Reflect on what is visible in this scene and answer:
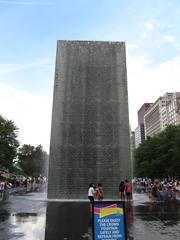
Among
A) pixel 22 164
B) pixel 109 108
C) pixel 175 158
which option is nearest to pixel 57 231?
pixel 109 108

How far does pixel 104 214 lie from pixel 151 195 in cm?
2079

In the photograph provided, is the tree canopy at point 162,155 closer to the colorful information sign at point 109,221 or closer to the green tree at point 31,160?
the green tree at point 31,160

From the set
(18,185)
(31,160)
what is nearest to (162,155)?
(18,185)

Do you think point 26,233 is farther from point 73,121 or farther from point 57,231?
point 73,121

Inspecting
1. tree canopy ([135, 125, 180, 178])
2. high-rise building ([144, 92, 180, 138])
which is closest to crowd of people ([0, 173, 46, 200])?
Answer: tree canopy ([135, 125, 180, 178])

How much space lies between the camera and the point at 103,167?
79.9 feet

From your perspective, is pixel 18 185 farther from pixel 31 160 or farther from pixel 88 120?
pixel 31 160

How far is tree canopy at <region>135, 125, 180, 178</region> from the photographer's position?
55.2 meters

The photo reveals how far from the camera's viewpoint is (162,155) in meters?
62.3

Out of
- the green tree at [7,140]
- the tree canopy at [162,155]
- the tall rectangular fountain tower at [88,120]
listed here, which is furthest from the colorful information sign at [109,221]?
the tree canopy at [162,155]

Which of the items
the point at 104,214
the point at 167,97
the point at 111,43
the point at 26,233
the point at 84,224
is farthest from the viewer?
the point at 167,97

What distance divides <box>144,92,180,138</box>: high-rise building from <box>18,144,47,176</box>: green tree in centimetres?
7251

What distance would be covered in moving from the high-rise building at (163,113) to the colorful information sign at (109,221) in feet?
435

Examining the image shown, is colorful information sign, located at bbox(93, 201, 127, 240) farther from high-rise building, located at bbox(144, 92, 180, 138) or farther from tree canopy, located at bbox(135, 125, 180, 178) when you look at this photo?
high-rise building, located at bbox(144, 92, 180, 138)
